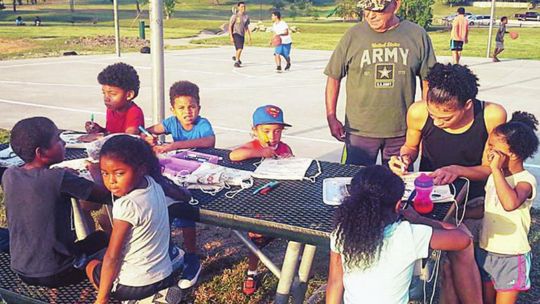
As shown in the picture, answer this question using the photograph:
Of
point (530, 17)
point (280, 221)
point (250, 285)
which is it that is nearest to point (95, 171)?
point (280, 221)

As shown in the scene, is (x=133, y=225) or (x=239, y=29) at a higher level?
(x=239, y=29)

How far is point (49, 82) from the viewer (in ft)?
44.2

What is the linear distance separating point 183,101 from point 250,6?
3103 inches

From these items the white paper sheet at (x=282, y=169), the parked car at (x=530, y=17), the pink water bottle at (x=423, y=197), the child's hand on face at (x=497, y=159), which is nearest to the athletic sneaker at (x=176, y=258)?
the white paper sheet at (x=282, y=169)

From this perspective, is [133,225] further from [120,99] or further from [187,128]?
[120,99]

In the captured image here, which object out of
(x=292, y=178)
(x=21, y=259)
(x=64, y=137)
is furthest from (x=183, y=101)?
(x=21, y=259)

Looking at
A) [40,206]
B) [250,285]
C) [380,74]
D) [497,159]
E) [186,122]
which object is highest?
[380,74]

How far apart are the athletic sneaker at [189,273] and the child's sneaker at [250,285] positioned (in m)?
0.72

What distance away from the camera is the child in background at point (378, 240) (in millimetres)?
2574

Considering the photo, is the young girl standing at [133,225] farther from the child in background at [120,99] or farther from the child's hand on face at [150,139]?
the child in background at [120,99]

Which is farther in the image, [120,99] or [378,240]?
[120,99]

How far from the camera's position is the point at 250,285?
4.21 metres

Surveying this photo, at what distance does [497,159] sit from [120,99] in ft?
8.97

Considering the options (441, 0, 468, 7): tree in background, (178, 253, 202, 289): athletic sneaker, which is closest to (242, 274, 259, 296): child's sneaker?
(178, 253, 202, 289): athletic sneaker
